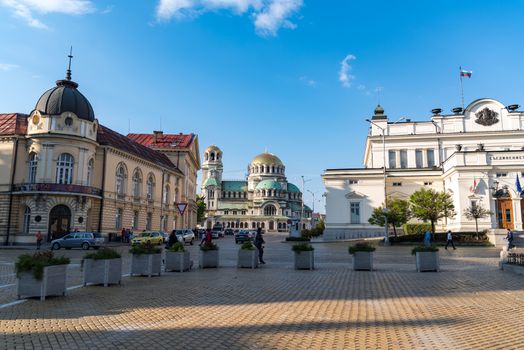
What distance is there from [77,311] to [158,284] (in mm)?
4184

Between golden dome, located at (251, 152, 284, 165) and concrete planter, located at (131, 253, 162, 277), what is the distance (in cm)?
12266

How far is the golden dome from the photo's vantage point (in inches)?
5428

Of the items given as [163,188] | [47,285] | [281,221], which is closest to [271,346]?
[47,285]

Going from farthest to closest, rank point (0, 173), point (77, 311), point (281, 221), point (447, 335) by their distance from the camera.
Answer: point (281, 221) → point (0, 173) → point (77, 311) → point (447, 335)

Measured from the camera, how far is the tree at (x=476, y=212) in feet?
127

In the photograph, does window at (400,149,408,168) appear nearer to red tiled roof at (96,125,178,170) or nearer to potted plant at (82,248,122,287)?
red tiled roof at (96,125,178,170)

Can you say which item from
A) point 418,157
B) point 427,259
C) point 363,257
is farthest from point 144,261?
point 418,157

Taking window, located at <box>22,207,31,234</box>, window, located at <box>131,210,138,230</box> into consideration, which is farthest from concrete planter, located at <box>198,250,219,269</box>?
window, located at <box>131,210,138,230</box>

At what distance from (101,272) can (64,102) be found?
33501 millimetres

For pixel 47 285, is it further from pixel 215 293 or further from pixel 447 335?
pixel 447 335

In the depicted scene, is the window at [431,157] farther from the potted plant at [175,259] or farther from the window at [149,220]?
the potted plant at [175,259]

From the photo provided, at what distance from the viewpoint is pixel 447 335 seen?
6965 mm

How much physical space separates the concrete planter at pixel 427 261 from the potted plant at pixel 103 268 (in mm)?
11130

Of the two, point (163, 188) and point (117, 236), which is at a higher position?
point (163, 188)
